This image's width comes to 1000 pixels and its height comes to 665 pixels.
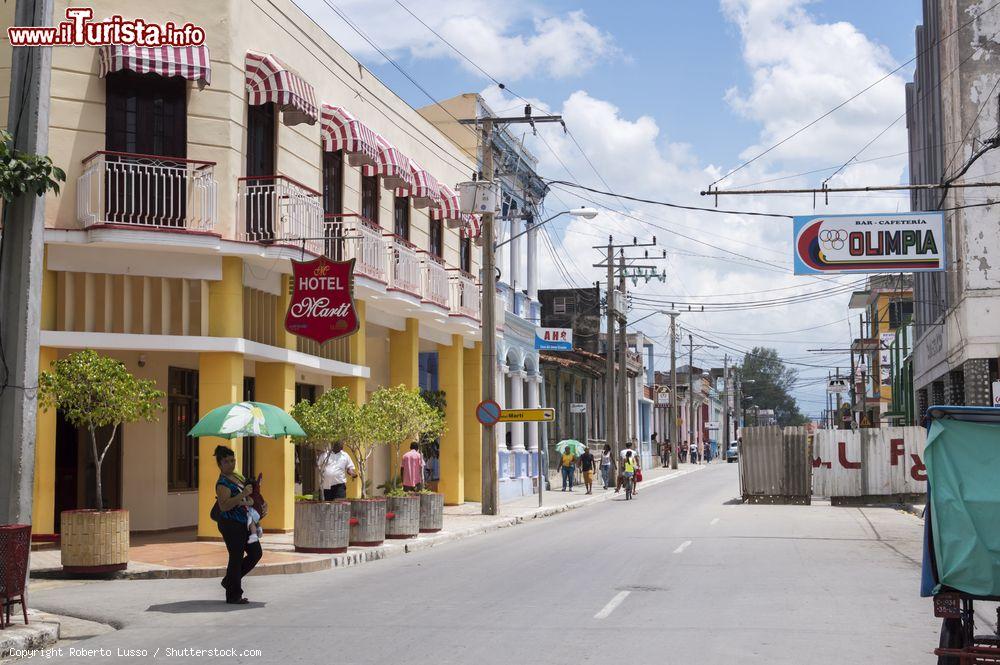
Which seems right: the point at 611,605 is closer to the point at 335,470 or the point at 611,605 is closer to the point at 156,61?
the point at 335,470

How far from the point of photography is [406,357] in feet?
95.1

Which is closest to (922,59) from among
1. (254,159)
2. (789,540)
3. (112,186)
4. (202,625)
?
(789,540)

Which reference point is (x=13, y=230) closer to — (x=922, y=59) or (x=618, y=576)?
(x=618, y=576)

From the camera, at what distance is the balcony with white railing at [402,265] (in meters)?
25.8

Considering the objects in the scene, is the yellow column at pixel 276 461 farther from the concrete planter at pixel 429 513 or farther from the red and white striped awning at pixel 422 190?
the red and white striped awning at pixel 422 190

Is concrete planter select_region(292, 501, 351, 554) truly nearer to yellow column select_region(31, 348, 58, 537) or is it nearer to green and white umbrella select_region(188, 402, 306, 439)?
green and white umbrella select_region(188, 402, 306, 439)

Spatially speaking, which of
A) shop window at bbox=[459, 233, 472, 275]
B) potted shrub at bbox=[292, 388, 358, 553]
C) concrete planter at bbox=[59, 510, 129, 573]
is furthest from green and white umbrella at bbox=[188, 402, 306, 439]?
shop window at bbox=[459, 233, 472, 275]

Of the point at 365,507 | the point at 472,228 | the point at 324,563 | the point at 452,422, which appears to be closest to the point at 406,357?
the point at 452,422

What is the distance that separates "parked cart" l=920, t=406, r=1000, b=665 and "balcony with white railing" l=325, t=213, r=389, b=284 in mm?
16286

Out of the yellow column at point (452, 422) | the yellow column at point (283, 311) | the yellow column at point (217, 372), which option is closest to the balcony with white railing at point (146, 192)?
the yellow column at point (217, 372)

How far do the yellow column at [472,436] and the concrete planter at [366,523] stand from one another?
13804 mm

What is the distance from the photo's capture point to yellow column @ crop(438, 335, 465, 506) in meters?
32.2

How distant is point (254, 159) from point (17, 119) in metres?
9.76

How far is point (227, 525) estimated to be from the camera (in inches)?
506
